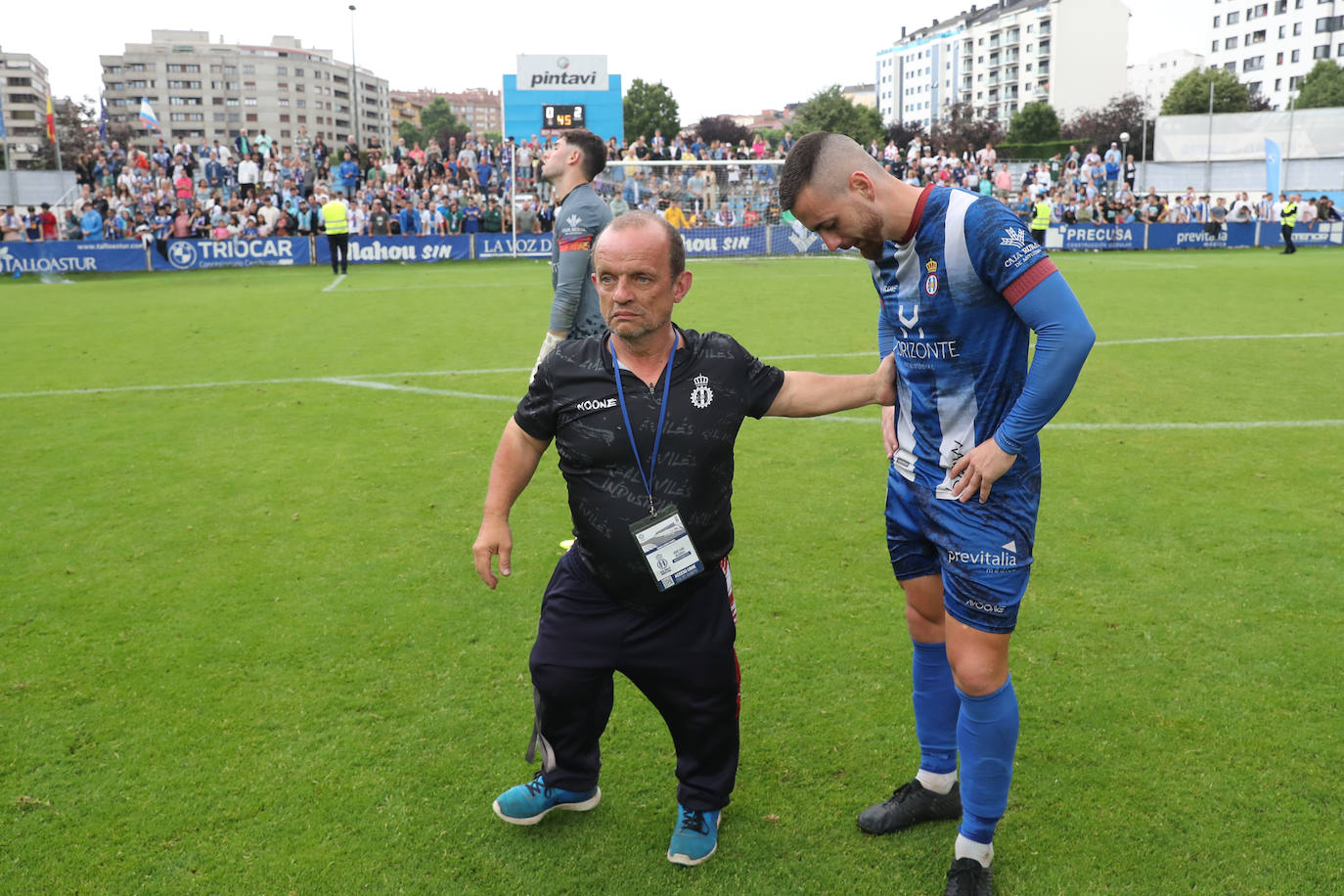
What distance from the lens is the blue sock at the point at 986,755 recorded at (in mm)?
2980

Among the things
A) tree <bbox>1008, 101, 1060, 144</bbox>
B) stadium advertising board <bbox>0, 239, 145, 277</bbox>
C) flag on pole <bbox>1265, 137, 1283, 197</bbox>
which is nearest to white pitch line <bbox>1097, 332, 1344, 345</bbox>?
stadium advertising board <bbox>0, 239, 145, 277</bbox>

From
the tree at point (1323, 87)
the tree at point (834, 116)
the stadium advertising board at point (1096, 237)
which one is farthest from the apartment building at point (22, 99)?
the tree at point (1323, 87)

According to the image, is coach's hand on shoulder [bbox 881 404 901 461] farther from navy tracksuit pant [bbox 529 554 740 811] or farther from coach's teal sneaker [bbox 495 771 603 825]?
coach's teal sneaker [bbox 495 771 603 825]

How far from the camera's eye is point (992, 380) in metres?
2.86

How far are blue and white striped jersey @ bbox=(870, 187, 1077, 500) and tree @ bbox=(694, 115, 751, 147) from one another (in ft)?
295

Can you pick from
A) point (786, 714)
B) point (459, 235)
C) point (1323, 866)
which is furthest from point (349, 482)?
point (459, 235)

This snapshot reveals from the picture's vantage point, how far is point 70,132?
277 feet

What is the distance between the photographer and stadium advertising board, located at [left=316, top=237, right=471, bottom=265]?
28969 millimetres

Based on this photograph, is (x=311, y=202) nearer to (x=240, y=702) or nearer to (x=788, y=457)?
(x=788, y=457)

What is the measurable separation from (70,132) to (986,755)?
9985cm

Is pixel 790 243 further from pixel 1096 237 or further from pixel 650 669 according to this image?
pixel 650 669

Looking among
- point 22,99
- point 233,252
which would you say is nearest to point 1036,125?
point 233,252

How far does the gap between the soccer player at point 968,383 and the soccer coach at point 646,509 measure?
30cm

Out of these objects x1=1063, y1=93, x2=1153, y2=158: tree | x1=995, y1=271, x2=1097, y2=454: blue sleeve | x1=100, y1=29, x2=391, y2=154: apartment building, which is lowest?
x1=995, y1=271, x2=1097, y2=454: blue sleeve
